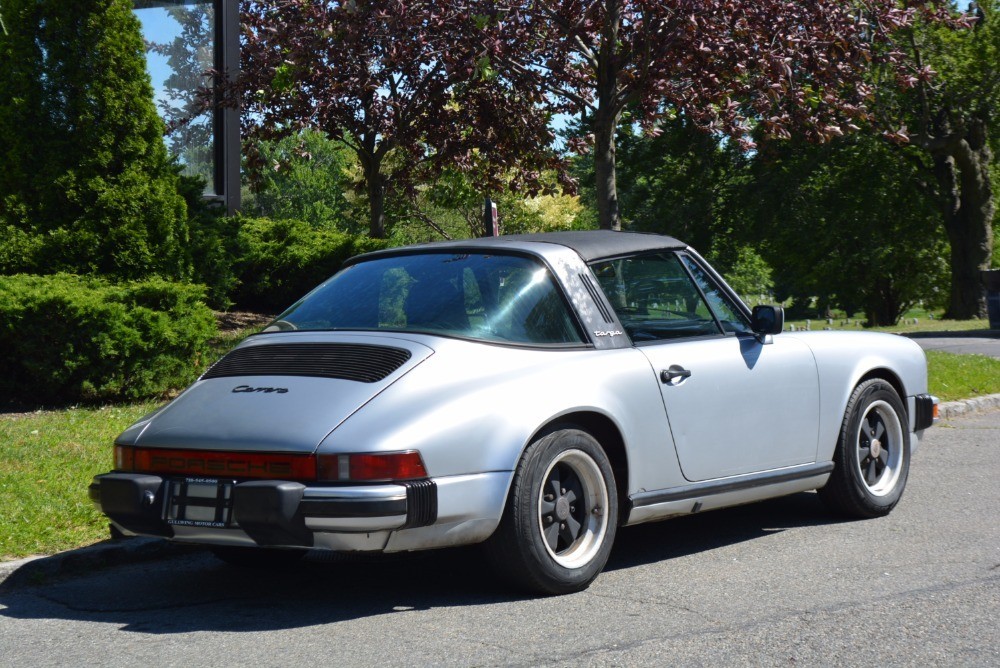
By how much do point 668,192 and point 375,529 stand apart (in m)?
31.6

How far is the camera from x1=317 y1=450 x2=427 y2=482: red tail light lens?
4.54 m

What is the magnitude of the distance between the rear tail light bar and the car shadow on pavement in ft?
1.96

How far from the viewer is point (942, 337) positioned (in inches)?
973

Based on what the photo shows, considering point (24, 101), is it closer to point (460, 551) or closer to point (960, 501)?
point (460, 551)

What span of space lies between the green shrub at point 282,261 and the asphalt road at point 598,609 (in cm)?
1053

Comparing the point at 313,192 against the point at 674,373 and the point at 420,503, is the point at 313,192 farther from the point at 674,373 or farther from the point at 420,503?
the point at 420,503

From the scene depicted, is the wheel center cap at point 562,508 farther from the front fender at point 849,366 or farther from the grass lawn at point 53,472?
the grass lawn at point 53,472

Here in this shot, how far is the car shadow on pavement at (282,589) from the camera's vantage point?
499 centimetres

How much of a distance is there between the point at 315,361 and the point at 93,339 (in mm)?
5500

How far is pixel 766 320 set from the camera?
245 inches

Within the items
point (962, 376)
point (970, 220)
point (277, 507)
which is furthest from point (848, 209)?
point (277, 507)

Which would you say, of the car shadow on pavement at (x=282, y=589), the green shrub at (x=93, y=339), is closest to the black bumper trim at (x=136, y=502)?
the car shadow on pavement at (x=282, y=589)

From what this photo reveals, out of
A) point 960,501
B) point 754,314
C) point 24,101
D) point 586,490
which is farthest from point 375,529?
point 24,101

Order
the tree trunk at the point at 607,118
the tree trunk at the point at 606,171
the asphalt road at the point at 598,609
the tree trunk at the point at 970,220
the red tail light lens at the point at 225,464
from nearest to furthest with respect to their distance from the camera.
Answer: the asphalt road at the point at 598,609, the red tail light lens at the point at 225,464, the tree trunk at the point at 607,118, the tree trunk at the point at 606,171, the tree trunk at the point at 970,220
